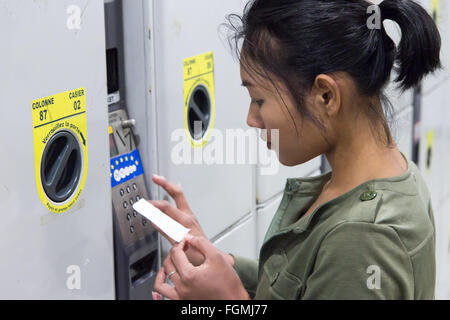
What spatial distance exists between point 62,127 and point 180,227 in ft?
1.05

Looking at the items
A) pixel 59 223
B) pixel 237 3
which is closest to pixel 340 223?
pixel 59 223

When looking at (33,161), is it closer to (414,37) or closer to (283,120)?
(283,120)

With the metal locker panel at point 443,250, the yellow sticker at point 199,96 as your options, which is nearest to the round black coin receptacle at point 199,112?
the yellow sticker at point 199,96

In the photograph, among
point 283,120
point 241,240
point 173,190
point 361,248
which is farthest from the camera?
point 241,240

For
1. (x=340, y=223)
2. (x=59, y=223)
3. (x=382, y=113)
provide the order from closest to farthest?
(x=340, y=223) < (x=382, y=113) < (x=59, y=223)

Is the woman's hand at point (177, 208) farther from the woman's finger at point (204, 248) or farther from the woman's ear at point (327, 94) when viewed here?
the woman's ear at point (327, 94)

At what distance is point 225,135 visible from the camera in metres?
1.93

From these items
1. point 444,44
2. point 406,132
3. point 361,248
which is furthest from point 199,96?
point 444,44

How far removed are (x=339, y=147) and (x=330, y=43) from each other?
0.65 ft

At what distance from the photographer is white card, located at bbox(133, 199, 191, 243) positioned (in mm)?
1436

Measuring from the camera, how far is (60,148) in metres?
1.41

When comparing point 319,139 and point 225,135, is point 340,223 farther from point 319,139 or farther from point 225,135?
point 225,135

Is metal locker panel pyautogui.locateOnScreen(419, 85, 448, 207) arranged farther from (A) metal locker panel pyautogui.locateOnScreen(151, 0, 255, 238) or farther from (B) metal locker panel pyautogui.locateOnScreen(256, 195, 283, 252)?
(A) metal locker panel pyautogui.locateOnScreen(151, 0, 255, 238)

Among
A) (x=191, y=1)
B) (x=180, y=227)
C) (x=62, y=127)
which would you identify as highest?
(x=191, y=1)
